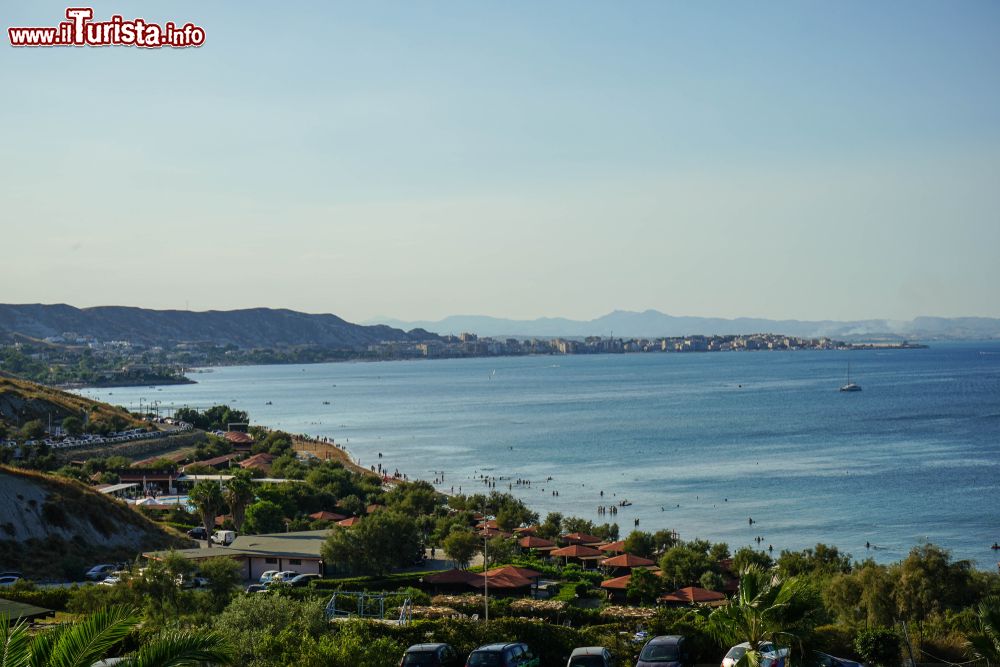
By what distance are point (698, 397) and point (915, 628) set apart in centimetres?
13505

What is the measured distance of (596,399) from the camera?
502 feet

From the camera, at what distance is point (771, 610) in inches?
457

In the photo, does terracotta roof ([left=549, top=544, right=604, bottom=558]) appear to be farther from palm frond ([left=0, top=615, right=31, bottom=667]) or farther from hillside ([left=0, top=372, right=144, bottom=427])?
hillside ([left=0, top=372, right=144, bottom=427])

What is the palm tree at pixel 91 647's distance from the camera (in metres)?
7.45

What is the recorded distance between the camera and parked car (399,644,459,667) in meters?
14.8

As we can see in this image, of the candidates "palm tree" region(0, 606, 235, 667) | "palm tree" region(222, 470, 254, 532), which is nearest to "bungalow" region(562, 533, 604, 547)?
"palm tree" region(222, 470, 254, 532)

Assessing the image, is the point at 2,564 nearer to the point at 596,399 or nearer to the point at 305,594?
the point at 305,594

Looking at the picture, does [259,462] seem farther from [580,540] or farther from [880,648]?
[880,648]

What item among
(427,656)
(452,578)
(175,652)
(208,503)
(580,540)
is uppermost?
(175,652)

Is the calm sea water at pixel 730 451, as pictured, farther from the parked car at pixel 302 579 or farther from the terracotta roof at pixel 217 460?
the parked car at pixel 302 579

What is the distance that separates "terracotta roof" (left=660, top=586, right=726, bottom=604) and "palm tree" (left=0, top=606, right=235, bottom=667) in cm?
2488

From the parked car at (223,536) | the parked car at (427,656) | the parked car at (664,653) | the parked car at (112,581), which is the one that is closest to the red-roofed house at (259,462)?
the parked car at (223,536)

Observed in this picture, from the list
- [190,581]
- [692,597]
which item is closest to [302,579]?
[190,581]

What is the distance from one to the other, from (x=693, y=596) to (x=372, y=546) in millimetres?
10651
